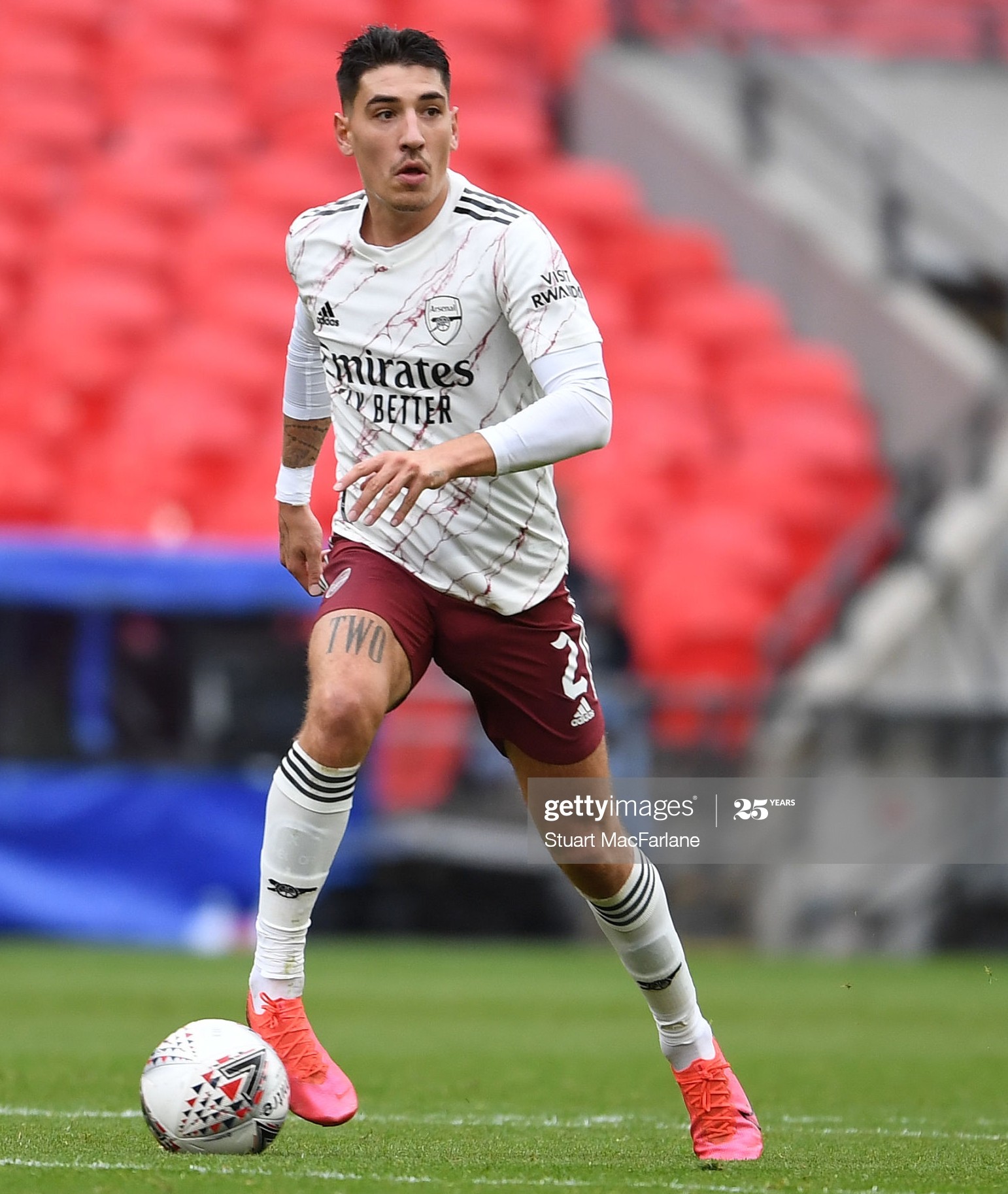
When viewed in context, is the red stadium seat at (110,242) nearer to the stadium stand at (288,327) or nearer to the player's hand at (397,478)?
the stadium stand at (288,327)

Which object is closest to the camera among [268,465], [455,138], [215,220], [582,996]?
[455,138]

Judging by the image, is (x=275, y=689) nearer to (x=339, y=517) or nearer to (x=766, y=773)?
(x=766, y=773)

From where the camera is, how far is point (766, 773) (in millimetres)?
13953

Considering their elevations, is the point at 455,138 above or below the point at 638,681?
above

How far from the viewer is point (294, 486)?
5711 mm

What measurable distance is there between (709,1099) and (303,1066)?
3.20 feet

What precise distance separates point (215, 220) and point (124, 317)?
1415 millimetres

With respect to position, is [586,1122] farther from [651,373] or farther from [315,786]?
[651,373]

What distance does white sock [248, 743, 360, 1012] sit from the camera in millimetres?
5074

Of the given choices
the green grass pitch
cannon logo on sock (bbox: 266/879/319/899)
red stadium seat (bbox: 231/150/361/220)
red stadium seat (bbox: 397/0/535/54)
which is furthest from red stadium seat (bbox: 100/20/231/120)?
cannon logo on sock (bbox: 266/879/319/899)

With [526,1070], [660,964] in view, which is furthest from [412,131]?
[526,1070]

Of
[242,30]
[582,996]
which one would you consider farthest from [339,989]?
[242,30]

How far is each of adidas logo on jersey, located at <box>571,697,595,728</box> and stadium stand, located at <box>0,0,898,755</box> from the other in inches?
345

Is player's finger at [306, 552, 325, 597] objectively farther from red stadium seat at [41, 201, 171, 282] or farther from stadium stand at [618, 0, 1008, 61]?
stadium stand at [618, 0, 1008, 61]
